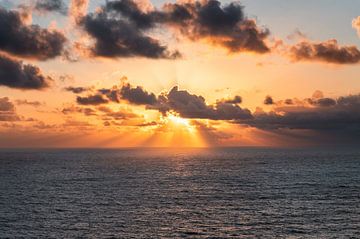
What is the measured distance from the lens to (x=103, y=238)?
233 feet

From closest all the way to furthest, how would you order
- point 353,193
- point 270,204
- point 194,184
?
point 270,204, point 353,193, point 194,184

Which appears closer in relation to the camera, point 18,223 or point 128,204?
point 18,223

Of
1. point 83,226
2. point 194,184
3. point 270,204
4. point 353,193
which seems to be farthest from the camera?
point 194,184

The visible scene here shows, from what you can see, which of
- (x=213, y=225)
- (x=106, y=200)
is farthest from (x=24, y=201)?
(x=213, y=225)

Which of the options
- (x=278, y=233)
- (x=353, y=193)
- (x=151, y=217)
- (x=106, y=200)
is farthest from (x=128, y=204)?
(x=353, y=193)

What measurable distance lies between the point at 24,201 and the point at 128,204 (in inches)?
1108

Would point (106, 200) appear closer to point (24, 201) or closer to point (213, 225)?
point (24, 201)

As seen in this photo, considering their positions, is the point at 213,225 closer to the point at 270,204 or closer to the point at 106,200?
the point at 270,204

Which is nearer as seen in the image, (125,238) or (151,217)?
(125,238)

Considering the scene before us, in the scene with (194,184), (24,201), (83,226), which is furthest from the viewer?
(194,184)

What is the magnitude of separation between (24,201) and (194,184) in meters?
60.2

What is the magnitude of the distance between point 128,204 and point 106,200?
9.01m

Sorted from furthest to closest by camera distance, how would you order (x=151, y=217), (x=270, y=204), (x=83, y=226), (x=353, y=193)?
(x=353, y=193), (x=270, y=204), (x=151, y=217), (x=83, y=226)

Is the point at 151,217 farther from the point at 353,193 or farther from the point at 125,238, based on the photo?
the point at 353,193
